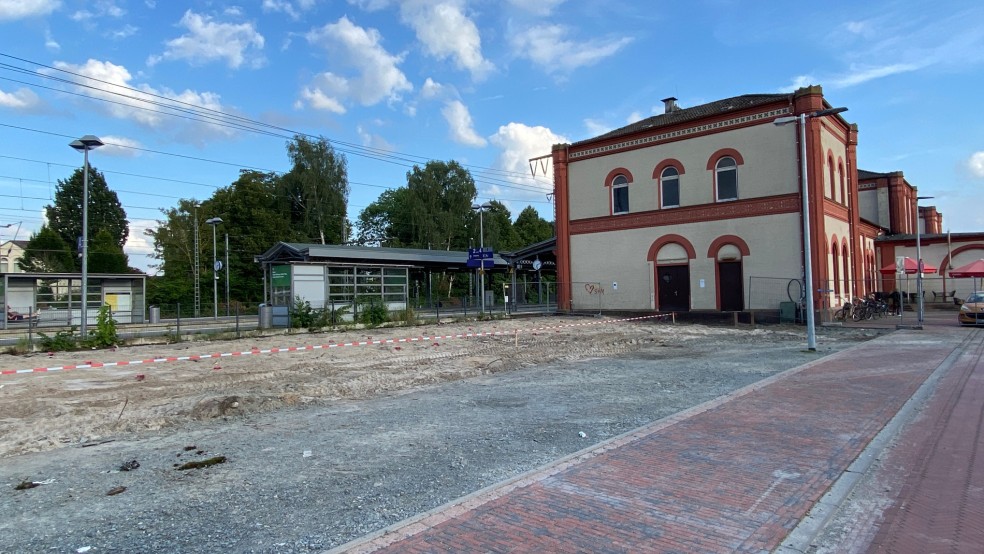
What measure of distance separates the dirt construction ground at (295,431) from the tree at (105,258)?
145ft

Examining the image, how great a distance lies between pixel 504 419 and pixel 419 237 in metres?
59.9

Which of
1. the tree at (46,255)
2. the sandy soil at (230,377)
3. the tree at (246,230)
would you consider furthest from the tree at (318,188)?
the sandy soil at (230,377)

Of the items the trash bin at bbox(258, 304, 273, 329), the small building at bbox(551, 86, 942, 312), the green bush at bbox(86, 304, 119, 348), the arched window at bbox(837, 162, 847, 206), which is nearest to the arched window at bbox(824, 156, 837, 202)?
the small building at bbox(551, 86, 942, 312)

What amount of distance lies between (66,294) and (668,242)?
31.8 meters

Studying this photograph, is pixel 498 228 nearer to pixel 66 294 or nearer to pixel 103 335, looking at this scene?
pixel 66 294

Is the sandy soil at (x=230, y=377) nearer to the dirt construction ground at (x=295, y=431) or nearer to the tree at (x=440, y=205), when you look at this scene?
the dirt construction ground at (x=295, y=431)

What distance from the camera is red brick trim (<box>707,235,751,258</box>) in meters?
27.8

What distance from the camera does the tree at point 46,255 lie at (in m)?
54.0

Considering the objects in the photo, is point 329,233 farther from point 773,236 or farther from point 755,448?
point 755,448

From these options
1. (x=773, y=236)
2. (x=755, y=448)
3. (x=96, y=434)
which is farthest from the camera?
(x=773, y=236)

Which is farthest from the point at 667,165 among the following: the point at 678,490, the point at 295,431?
the point at 678,490

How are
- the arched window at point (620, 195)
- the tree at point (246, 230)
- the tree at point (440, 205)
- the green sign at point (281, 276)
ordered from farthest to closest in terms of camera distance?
1. the tree at point (440, 205)
2. the tree at point (246, 230)
3. the arched window at point (620, 195)
4. the green sign at point (281, 276)

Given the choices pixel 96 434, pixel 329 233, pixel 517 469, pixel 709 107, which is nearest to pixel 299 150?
pixel 329 233

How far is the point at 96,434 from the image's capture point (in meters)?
8.08
